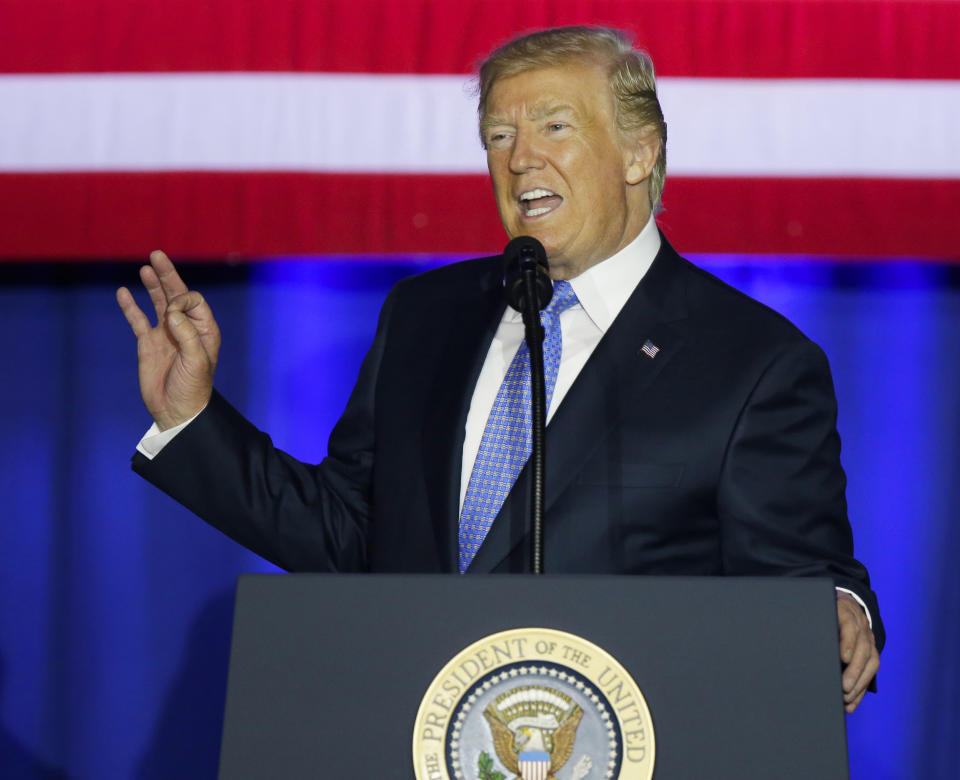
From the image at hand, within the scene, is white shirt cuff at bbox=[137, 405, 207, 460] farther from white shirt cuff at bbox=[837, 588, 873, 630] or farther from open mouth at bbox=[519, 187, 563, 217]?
white shirt cuff at bbox=[837, 588, 873, 630]

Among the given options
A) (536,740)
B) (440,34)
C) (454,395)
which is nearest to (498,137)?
(454,395)

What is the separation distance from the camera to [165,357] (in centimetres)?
121

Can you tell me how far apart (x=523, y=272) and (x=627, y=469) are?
0.26 meters

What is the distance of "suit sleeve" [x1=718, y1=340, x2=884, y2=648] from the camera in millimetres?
1175

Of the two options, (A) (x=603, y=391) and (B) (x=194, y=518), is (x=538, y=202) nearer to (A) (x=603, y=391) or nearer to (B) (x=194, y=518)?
(A) (x=603, y=391)

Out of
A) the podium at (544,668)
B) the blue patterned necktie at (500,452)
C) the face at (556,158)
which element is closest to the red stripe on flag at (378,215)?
the face at (556,158)

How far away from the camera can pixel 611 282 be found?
1382 millimetres

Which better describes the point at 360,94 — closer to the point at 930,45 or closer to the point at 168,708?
the point at 930,45

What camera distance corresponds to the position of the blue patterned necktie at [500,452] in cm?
120

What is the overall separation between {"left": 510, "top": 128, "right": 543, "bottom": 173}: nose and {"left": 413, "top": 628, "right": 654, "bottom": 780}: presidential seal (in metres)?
0.71

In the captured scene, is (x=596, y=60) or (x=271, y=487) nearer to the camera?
(x=271, y=487)

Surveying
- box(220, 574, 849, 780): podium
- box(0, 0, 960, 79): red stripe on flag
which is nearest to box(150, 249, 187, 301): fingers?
box(220, 574, 849, 780): podium

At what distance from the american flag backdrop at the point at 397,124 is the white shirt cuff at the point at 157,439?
1285mm

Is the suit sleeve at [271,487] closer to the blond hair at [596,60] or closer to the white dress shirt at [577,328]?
the white dress shirt at [577,328]
